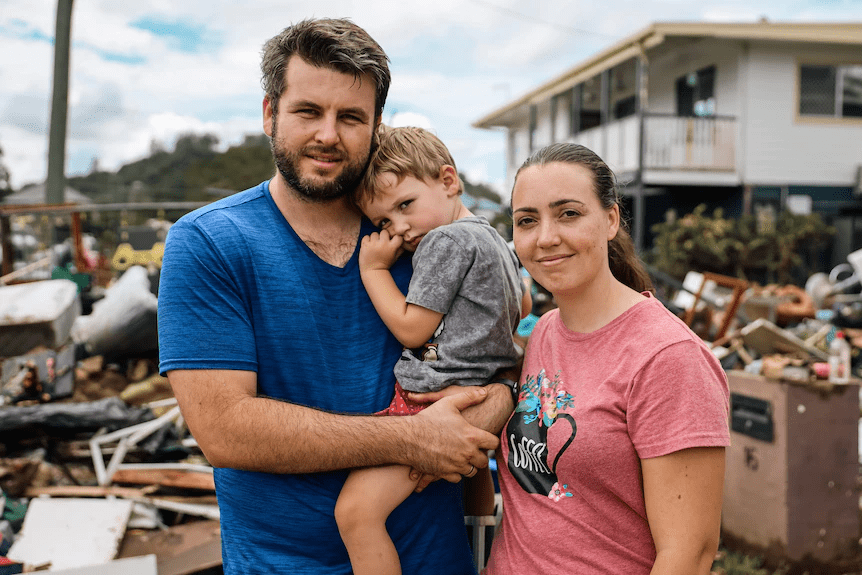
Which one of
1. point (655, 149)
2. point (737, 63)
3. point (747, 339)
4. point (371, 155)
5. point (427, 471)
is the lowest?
point (747, 339)

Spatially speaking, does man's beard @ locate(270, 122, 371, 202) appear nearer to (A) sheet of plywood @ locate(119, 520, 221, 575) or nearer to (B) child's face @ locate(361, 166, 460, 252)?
(B) child's face @ locate(361, 166, 460, 252)

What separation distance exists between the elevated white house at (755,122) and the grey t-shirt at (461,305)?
46.8 ft

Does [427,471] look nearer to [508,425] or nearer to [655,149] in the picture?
[508,425]

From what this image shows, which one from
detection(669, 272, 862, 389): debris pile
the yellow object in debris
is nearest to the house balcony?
detection(669, 272, 862, 389): debris pile

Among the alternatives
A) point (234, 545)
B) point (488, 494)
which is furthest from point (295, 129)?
point (488, 494)

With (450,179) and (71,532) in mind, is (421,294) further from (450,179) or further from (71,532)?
(71,532)

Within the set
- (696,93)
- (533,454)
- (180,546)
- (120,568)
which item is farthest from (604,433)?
(696,93)

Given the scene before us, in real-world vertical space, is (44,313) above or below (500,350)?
below

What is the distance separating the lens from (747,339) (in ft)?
20.3

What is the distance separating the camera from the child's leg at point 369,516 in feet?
5.80

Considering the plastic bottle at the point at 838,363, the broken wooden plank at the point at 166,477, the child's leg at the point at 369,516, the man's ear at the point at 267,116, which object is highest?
the man's ear at the point at 267,116

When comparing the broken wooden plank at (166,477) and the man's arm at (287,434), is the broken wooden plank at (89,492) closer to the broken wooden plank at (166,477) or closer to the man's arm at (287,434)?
the broken wooden plank at (166,477)

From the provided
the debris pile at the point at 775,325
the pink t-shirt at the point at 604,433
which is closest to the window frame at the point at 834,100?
the debris pile at the point at 775,325

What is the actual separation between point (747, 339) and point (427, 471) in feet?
17.2
